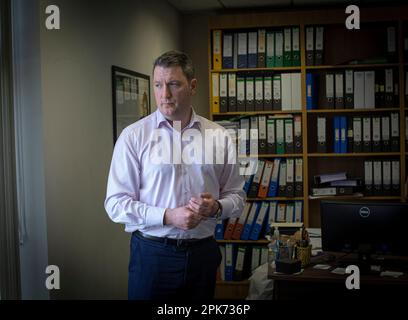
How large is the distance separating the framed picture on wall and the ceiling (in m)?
1.00

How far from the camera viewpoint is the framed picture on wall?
2.86m

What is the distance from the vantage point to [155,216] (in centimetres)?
176

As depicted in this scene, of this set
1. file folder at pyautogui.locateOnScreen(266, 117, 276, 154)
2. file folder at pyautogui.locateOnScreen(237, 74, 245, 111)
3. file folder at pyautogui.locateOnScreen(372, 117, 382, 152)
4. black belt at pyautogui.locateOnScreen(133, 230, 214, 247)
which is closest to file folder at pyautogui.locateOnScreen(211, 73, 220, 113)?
file folder at pyautogui.locateOnScreen(237, 74, 245, 111)

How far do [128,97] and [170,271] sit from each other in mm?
1441

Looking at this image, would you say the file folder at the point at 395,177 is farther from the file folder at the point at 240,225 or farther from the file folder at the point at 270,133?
the file folder at the point at 240,225

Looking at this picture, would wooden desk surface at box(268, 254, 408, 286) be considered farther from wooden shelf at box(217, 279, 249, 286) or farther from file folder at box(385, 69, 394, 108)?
file folder at box(385, 69, 394, 108)

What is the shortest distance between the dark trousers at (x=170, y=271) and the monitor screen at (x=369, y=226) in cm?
79

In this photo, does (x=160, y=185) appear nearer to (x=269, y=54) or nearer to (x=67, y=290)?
(x=67, y=290)

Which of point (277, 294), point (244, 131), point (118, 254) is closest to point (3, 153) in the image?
point (118, 254)

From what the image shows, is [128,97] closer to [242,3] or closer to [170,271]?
[170,271]

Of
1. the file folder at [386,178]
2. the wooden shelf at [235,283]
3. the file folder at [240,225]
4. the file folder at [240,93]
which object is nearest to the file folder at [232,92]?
the file folder at [240,93]

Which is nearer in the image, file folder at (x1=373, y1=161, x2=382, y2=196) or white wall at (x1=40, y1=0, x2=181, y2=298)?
white wall at (x1=40, y1=0, x2=181, y2=298)

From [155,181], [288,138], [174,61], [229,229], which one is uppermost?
[174,61]

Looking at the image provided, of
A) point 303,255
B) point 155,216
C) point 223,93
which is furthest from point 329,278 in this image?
point 223,93
